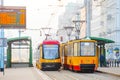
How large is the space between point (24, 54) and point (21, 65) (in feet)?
10.1

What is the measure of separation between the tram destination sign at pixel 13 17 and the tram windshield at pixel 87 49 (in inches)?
492

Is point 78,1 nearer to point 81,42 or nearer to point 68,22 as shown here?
point 68,22

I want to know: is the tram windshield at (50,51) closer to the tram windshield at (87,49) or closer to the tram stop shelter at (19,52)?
the tram windshield at (87,49)

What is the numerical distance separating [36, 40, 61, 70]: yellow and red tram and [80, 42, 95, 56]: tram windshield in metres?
6.38

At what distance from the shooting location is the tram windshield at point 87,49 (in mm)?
43094

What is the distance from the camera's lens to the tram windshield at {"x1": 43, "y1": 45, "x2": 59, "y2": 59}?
162ft

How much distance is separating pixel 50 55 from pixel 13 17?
60.7ft

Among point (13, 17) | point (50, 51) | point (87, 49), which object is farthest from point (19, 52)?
point (13, 17)

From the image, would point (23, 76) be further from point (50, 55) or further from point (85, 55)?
point (50, 55)

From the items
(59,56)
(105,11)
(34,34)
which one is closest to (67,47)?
(59,56)

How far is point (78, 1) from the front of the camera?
166375 millimetres

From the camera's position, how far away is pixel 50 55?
1944 inches

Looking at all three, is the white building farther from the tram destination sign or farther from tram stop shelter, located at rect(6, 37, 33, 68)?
the tram destination sign

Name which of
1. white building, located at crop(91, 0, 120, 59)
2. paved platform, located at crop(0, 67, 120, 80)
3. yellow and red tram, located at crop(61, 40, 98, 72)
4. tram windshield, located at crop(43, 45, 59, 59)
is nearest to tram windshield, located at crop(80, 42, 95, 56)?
yellow and red tram, located at crop(61, 40, 98, 72)
